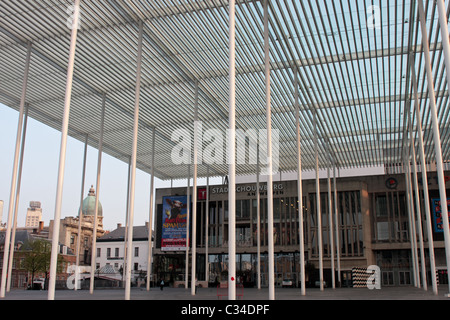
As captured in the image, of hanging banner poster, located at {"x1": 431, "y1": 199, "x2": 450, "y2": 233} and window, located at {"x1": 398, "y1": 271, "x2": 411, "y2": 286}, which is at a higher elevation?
hanging banner poster, located at {"x1": 431, "y1": 199, "x2": 450, "y2": 233}

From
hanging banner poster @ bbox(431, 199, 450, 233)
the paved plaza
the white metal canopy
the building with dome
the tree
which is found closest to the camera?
the paved plaza

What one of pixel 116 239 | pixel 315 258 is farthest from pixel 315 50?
pixel 116 239

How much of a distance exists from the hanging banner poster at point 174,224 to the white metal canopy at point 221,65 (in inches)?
333

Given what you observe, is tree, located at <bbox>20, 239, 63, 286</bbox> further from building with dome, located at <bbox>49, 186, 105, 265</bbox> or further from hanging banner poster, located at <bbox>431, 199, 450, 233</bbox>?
hanging banner poster, located at <bbox>431, 199, 450, 233</bbox>

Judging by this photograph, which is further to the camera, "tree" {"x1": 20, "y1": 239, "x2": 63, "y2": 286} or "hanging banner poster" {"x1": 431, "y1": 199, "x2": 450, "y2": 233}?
"tree" {"x1": 20, "y1": 239, "x2": 63, "y2": 286}

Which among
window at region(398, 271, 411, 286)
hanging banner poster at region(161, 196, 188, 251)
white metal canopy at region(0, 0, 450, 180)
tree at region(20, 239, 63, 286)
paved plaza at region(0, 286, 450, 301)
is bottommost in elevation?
paved plaza at region(0, 286, 450, 301)

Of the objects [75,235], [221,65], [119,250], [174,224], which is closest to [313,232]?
[174,224]

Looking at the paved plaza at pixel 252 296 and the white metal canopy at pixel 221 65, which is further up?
the white metal canopy at pixel 221 65

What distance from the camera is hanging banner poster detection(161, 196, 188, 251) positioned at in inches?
1772

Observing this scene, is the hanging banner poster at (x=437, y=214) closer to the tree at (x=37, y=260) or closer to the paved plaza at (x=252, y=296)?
the paved plaza at (x=252, y=296)

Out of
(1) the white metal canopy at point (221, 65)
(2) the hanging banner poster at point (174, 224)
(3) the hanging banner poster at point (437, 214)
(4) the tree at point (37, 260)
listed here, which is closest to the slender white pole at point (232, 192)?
(1) the white metal canopy at point (221, 65)

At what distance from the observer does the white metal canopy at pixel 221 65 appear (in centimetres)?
2452

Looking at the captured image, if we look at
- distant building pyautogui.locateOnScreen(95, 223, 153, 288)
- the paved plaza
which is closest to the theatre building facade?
the paved plaza
